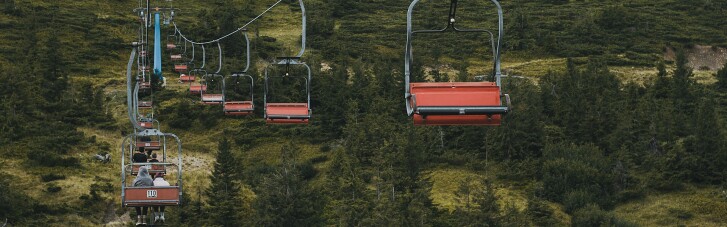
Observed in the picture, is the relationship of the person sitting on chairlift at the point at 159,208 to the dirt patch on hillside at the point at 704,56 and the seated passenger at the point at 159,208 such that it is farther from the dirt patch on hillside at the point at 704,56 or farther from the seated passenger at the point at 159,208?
the dirt patch on hillside at the point at 704,56

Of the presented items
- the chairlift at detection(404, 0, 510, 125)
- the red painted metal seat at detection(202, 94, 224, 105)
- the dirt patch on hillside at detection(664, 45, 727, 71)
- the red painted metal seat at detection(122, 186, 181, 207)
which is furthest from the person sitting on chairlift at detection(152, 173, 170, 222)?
the dirt patch on hillside at detection(664, 45, 727, 71)

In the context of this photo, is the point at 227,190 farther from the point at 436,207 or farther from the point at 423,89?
the point at 423,89

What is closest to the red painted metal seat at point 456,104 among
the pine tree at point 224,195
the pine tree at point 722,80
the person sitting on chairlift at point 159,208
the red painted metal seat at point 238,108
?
the person sitting on chairlift at point 159,208

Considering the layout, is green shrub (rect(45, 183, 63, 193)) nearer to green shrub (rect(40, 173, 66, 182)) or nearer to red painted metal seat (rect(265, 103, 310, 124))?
green shrub (rect(40, 173, 66, 182))

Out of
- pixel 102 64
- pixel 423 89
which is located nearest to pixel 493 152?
pixel 102 64

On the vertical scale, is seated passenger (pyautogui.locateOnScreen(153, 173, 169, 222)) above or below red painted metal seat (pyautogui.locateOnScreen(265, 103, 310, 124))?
below

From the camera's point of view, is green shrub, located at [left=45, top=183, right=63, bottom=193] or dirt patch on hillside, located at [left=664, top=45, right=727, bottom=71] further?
dirt patch on hillside, located at [left=664, top=45, right=727, bottom=71]
